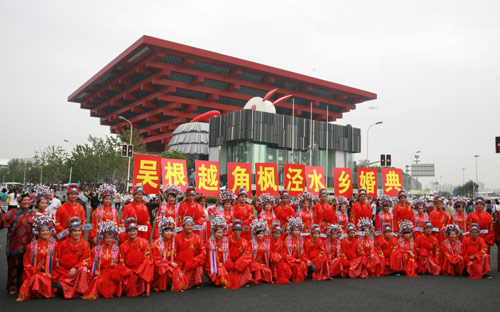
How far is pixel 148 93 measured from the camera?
5675 centimetres

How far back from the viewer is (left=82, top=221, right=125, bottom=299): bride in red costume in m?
5.90

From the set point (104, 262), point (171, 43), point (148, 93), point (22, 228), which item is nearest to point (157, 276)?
point (104, 262)

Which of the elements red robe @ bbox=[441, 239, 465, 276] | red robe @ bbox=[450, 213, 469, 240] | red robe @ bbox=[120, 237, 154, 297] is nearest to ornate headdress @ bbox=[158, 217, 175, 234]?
red robe @ bbox=[120, 237, 154, 297]

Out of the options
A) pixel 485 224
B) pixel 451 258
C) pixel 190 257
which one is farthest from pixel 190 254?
pixel 485 224

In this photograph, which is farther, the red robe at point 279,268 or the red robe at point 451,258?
the red robe at point 451,258

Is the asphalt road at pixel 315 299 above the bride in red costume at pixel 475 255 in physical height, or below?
below

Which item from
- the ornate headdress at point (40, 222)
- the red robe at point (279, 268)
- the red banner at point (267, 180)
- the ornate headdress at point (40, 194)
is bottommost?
the red robe at point (279, 268)

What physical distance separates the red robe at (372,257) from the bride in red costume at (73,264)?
5178mm

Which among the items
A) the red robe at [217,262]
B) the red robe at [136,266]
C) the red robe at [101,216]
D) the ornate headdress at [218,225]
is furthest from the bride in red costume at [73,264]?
the ornate headdress at [218,225]

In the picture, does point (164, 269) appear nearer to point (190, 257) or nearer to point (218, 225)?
point (190, 257)

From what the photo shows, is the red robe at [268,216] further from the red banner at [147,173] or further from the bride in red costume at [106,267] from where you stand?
the bride in red costume at [106,267]

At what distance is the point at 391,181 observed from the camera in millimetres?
12031

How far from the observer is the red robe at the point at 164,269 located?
632cm

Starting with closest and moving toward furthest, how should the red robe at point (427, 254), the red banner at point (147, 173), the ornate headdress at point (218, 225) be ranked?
the ornate headdress at point (218, 225), the red robe at point (427, 254), the red banner at point (147, 173)
